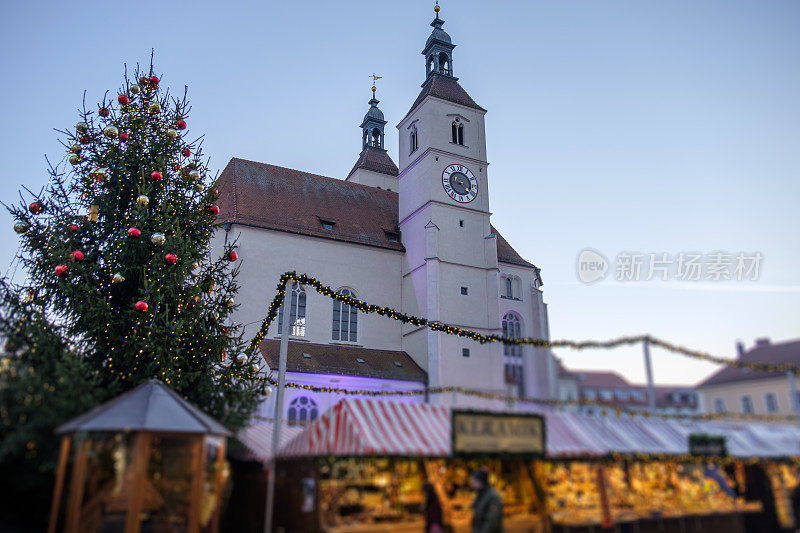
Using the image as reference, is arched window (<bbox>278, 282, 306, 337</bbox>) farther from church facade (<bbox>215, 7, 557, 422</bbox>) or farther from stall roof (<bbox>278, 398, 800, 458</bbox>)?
stall roof (<bbox>278, 398, 800, 458</bbox>)

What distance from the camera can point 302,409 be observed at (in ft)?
69.9

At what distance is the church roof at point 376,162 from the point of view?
37.6 m

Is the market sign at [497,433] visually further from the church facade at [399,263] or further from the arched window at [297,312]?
the arched window at [297,312]

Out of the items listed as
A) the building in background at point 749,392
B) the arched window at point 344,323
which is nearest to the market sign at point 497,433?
the building in background at point 749,392

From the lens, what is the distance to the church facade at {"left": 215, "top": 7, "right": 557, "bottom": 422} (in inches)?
928

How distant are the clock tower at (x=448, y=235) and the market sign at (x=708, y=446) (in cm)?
1362

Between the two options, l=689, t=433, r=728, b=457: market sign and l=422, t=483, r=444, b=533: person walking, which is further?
l=689, t=433, r=728, b=457: market sign

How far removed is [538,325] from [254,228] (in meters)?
14.5

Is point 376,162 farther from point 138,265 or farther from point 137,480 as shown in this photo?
point 137,480

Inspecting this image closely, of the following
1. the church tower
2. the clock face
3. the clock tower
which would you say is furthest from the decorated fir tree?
the church tower

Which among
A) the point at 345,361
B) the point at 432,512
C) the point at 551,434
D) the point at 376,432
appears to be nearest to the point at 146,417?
the point at 376,432

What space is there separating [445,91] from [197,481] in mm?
26064

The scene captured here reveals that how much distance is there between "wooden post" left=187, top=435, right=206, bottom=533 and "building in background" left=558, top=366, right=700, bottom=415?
616 cm

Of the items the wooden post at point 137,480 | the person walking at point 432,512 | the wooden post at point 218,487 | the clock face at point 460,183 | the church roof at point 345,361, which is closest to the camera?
the wooden post at point 137,480
